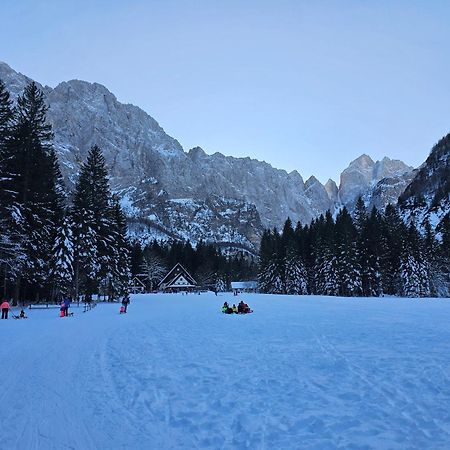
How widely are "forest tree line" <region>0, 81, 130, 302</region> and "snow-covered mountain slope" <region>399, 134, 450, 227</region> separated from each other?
94334 mm

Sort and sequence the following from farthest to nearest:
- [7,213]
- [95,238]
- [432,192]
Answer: [432,192] → [95,238] → [7,213]

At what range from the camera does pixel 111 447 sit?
18.2 ft

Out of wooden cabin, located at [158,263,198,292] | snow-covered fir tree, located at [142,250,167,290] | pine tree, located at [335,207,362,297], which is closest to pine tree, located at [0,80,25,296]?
pine tree, located at [335,207,362,297]

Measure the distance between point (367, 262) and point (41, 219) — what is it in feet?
175

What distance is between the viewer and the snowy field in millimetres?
5836

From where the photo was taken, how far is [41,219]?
39.3m

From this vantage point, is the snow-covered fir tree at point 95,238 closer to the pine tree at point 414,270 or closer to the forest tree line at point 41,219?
the forest tree line at point 41,219

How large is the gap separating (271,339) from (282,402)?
8003 millimetres

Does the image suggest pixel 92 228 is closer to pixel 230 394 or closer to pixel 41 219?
pixel 41 219

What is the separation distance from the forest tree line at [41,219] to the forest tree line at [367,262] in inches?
1540

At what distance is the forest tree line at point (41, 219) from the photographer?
3434 cm

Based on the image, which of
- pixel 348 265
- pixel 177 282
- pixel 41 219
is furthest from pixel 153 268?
pixel 41 219

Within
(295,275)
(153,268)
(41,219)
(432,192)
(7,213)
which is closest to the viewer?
(7,213)

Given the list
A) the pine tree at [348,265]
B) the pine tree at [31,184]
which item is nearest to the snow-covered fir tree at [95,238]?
the pine tree at [31,184]
